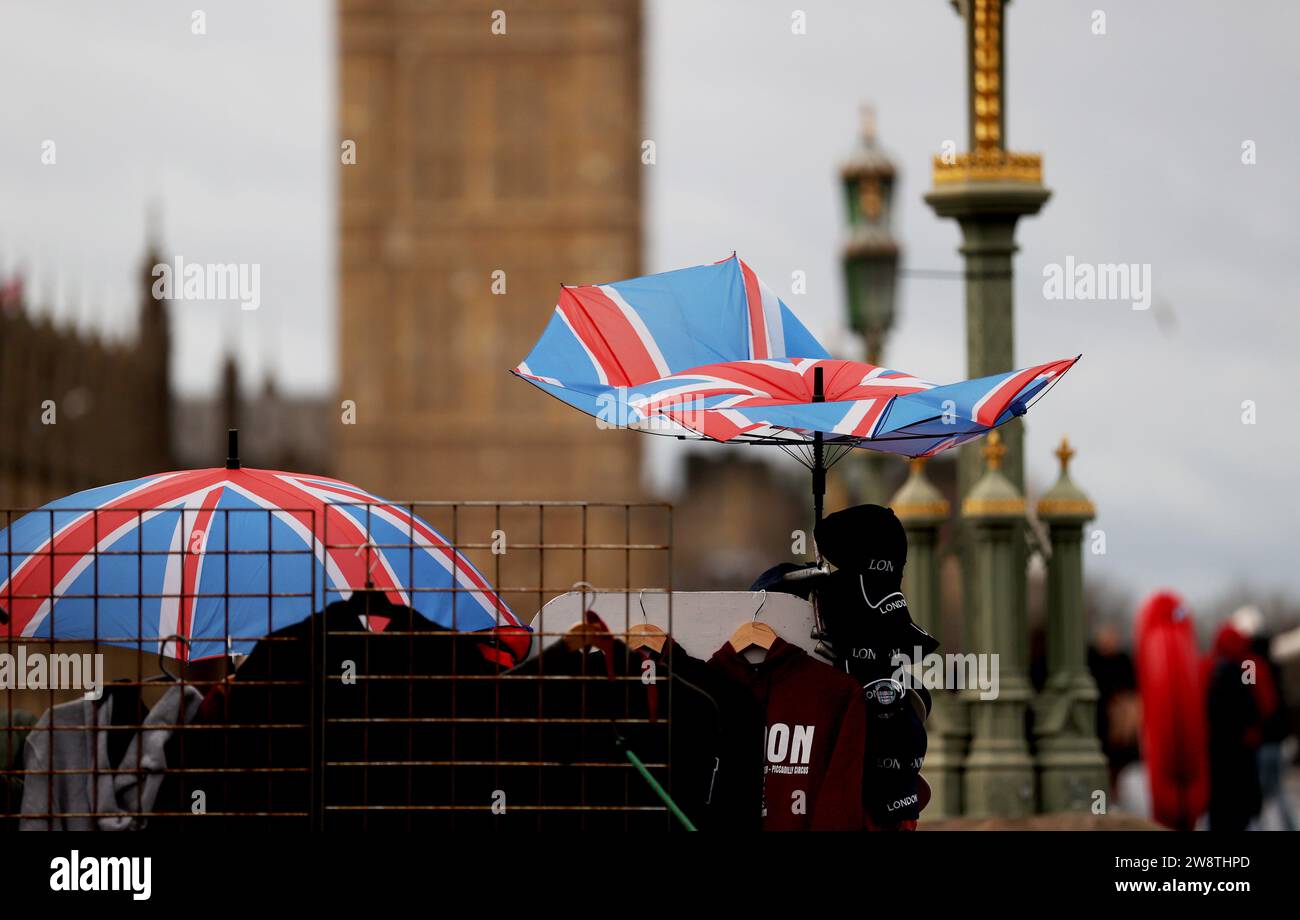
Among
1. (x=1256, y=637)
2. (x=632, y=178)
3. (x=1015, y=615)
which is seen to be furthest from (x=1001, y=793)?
(x=632, y=178)

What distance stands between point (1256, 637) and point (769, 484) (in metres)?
88.7

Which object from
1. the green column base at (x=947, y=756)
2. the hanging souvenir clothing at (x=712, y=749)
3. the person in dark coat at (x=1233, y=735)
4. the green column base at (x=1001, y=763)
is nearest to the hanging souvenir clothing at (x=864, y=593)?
the hanging souvenir clothing at (x=712, y=749)

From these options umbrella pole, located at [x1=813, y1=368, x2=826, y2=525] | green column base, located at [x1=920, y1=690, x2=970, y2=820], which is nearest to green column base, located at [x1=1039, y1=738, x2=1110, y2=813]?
green column base, located at [x1=920, y1=690, x2=970, y2=820]

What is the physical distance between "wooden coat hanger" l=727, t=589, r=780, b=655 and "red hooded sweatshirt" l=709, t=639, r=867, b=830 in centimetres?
2

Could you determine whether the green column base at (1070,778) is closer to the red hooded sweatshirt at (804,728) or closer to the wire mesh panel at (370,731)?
the red hooded sweatshirt at (804,728)

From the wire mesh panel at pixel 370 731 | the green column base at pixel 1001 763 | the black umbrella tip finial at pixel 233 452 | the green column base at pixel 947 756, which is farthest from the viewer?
the green column base at pixel 947 756

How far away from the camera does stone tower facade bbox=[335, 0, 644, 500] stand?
85.6 m

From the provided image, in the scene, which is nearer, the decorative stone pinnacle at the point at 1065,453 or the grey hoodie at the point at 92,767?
the grey hoodie at the point at 92,767

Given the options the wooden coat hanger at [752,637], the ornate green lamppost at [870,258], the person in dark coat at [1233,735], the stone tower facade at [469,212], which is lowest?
the person in dark coat at [1233,735]

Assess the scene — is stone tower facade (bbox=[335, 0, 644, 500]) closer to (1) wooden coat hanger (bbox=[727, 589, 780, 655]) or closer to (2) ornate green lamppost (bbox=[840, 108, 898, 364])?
(2) ornate green lamppost (bbox=[840, 108, 898, 364])

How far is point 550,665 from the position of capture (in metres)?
6.71

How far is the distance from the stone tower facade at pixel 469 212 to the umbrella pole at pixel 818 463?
76758mm

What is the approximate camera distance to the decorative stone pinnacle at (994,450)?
1253cm
